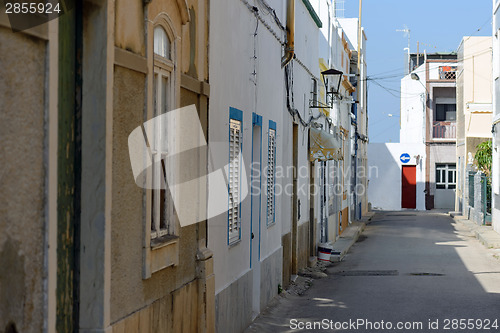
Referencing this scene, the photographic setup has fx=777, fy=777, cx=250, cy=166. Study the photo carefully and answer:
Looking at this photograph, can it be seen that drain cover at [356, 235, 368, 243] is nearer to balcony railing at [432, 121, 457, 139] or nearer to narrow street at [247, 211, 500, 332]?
narrow street at [247, 211, 500, 332]

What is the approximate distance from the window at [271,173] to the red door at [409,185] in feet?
127

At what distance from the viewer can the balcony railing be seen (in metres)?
49.5

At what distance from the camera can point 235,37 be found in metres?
10.7

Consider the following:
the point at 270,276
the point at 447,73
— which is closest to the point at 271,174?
the point at 270,276

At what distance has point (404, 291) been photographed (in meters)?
14.6

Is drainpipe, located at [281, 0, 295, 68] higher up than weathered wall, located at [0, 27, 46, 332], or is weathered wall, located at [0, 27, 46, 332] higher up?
drainpipe, located at [281, 0, 295, 68]

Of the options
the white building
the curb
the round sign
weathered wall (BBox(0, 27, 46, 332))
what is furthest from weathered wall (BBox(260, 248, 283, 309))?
the round sign

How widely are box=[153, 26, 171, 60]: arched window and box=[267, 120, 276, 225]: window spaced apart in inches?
240

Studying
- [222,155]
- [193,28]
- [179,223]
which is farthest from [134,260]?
[222,155]

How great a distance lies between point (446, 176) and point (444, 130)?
2.96 m

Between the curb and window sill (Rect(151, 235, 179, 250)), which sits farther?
the curb

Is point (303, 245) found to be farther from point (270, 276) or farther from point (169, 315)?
point (169, 315)

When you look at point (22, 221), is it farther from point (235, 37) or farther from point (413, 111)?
point (413, 111)

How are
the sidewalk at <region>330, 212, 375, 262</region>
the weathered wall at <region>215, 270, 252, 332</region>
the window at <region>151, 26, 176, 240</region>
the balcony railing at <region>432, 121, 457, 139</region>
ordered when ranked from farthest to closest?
the balcony railing at <region>432, 121, 457, 139</region> < the sidewalk at <region>330, 212, 375, 262</region> < the weathered wall at <region>215, 270, 252, 332</region> < the window at <region>151, 26, 176, 240</region>
